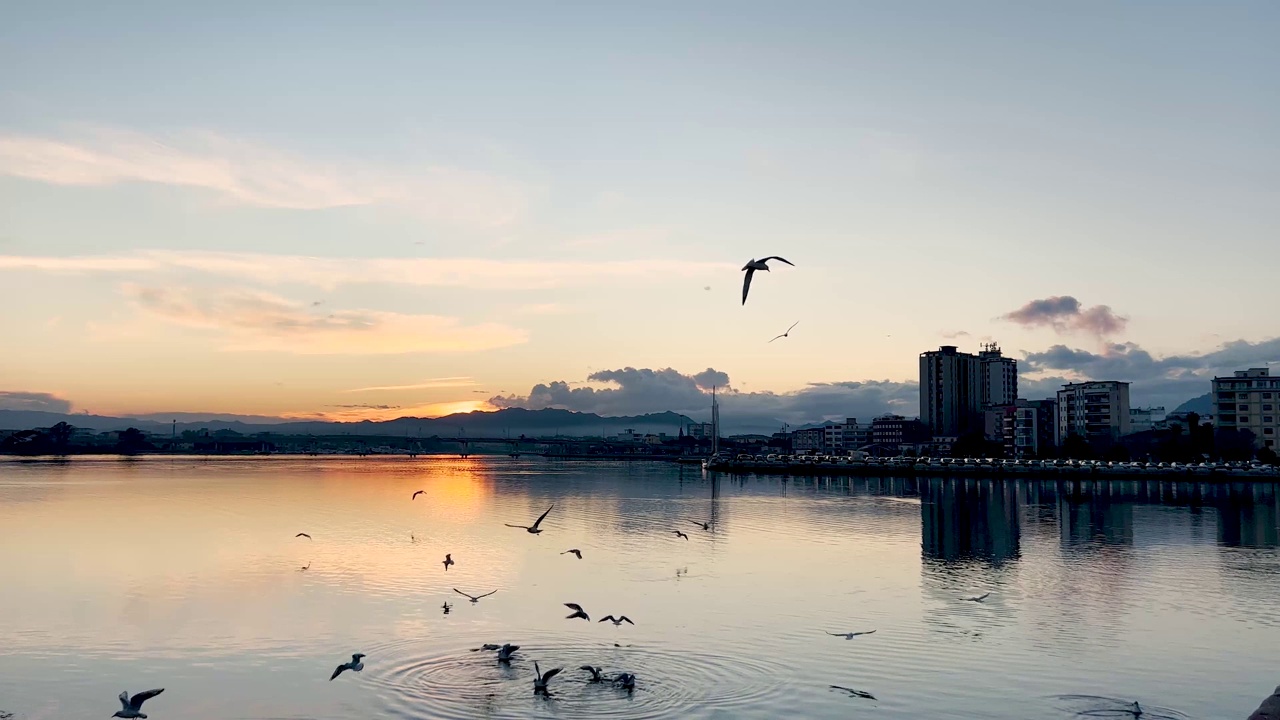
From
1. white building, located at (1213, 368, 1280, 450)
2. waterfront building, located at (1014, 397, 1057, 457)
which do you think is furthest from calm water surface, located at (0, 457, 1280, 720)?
waterfront building, located at (1014, 397, 1057, 457)

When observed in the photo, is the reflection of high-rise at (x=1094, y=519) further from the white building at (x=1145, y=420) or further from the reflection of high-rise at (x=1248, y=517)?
the white building at (x=1145, y=420)

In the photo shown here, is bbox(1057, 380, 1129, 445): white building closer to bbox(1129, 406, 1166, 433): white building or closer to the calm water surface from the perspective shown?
bbox(1129, 406, 1166, 433): white building

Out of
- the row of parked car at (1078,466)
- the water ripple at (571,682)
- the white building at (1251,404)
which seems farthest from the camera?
the white building at (1251,404)

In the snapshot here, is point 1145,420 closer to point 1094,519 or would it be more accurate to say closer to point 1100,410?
point 1100,410

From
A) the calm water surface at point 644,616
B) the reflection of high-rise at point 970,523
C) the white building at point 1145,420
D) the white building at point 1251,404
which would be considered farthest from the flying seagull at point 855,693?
the white building at point 1145,420

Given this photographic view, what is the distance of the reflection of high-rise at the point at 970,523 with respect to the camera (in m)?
40.0

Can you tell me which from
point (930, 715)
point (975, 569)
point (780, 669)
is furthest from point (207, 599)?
point (975, 569)

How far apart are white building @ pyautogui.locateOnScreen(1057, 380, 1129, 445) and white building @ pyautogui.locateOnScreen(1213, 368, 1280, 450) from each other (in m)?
17.7

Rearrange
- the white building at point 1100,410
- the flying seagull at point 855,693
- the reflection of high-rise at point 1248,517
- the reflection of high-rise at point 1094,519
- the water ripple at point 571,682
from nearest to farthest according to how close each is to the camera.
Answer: the water ripple at point 571,682 < the flying seagull at point 855,693 < the reflection of high-rise at point 1248,517 < the reflection of high-rise at point 1094,519 < the white building at point 1100,410

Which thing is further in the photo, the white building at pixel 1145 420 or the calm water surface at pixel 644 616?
the white building at pixel 1145 420

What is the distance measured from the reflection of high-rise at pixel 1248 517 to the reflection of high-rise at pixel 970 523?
9418 millimetres

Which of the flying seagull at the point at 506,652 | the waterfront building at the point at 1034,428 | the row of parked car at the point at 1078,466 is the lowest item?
the flying seagull at the point at 506,652

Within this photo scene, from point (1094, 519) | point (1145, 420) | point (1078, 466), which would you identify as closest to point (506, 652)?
point (1094, 519)

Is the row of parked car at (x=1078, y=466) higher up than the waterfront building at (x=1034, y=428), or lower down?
lower down
